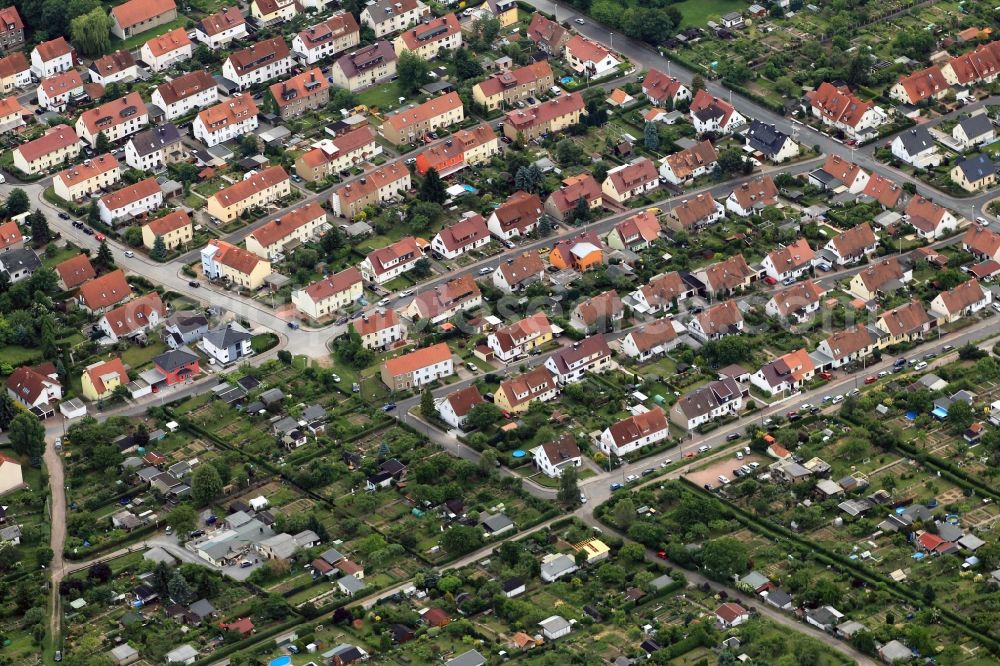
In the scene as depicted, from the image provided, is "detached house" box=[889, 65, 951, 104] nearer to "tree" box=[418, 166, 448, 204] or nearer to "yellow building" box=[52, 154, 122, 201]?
"tree" box=[418, 166, 448, 204]

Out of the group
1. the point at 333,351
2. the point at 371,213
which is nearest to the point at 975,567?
the point at 333,351

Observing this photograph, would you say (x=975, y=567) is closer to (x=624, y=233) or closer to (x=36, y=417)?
(x=624, y=233)

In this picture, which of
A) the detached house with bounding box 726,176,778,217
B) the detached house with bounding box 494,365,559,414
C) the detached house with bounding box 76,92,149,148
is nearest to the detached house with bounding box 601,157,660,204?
the detached house with bounding box 726,176,778,217

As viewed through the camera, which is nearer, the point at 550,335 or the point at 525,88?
the point at 550,335

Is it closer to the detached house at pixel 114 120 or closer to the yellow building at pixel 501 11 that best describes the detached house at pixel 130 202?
the detached house at pixel 114 120

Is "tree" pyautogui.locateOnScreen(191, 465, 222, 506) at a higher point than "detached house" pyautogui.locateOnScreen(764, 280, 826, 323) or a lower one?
higher

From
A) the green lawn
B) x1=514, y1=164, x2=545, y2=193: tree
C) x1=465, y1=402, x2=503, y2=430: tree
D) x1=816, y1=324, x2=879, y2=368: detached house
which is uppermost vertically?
the green lawn

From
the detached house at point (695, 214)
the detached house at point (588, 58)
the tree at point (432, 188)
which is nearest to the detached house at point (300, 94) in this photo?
the tree at point (432, 188)
